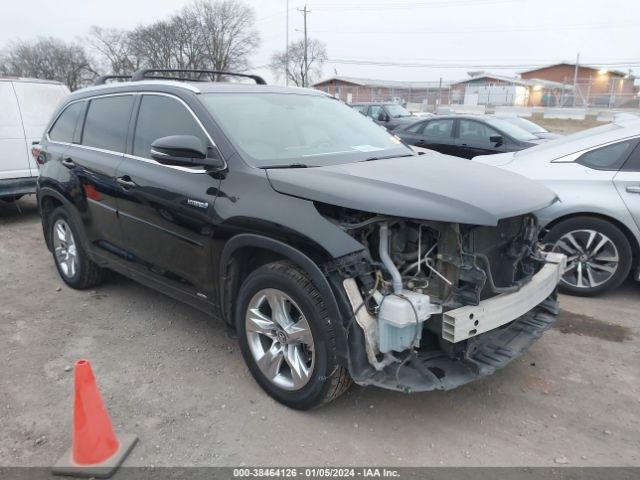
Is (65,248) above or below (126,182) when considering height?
below

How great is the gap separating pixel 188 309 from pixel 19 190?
180 inches

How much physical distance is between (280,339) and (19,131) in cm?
658

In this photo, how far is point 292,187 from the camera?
2.83 meters

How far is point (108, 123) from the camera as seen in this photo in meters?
4.24

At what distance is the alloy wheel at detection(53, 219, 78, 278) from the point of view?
16.0 feet

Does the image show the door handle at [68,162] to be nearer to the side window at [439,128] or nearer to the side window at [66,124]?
the side window at [66,124]

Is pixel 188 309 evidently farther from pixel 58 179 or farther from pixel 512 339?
pixel 512 339

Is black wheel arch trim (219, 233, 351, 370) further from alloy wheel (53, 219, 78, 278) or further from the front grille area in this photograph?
alloy wheel (53, 219, 78, 278)

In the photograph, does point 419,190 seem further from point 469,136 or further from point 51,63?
point 51,63

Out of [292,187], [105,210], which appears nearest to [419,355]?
[292,187]

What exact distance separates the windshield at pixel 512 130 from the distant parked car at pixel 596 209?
16.1ft

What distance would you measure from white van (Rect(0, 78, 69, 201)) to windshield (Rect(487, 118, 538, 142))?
8139 millimetres

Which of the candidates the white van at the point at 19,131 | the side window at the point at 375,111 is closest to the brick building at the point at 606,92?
the side window at the point at 375,111

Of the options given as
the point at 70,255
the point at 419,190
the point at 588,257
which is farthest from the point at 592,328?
the point at 70,255
